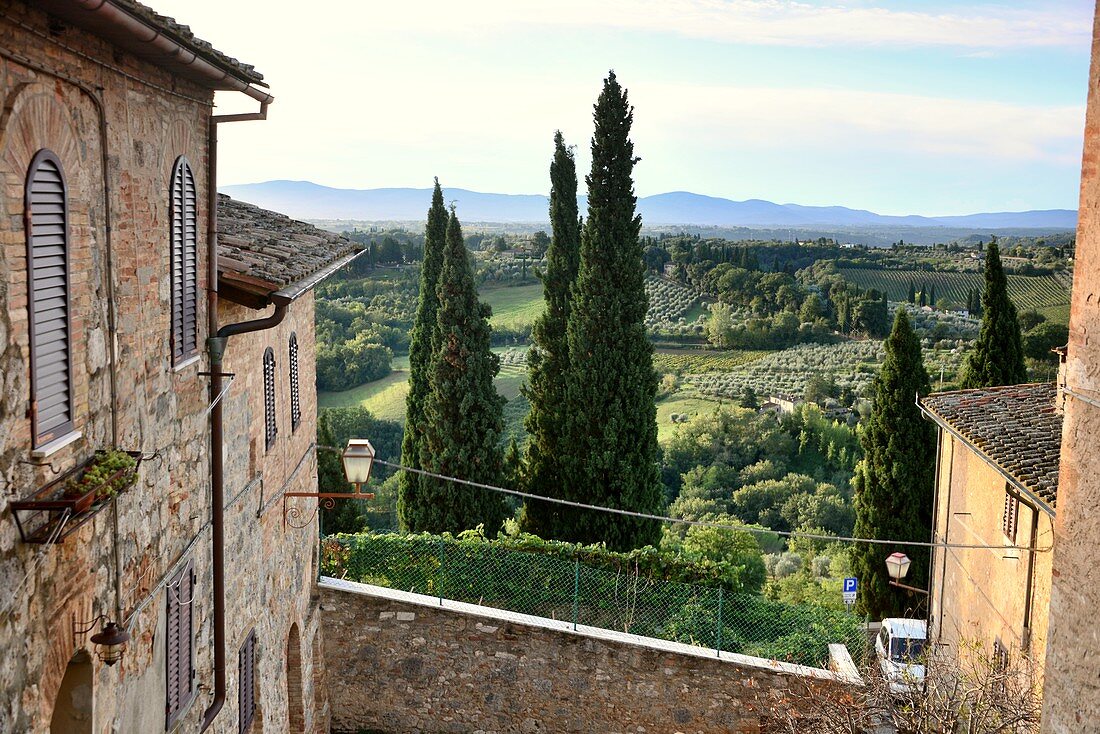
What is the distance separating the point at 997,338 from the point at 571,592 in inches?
396

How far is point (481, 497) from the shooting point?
19.1 m

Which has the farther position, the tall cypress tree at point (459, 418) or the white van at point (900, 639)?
the tall cypress tree at point (459, 418)

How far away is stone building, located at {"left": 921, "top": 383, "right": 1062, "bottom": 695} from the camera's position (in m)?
11.0

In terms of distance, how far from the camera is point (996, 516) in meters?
12.7

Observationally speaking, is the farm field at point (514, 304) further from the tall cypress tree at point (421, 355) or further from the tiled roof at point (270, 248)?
the tiled roof at point (270, 248)

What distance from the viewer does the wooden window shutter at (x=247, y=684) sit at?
→ 884 cm

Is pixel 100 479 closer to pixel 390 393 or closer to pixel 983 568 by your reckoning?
pixel 983 568

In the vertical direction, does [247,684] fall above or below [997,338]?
below

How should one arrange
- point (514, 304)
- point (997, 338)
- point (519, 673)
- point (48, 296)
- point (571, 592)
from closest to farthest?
point (48, 296)
point (519, 673)
point (571, 592)
point (997, 338)
point (514, 304)

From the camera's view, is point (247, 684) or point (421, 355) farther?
point (421, 355)

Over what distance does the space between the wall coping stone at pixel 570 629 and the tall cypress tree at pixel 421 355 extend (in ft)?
19.7

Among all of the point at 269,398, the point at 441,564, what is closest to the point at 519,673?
the point at 441,564

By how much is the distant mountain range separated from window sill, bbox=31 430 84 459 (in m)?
126

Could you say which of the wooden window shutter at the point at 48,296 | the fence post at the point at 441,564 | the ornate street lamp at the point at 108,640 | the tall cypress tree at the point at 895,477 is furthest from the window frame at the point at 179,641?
the tall cypress tree at the point at 895,477
